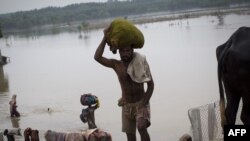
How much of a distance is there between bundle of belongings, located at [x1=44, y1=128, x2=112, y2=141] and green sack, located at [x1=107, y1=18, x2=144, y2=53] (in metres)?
1.00

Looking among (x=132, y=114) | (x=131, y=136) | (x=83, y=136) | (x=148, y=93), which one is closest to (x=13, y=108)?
(x=131, y=136)

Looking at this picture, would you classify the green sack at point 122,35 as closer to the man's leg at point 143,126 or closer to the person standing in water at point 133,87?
the person standing in water at point 133,87

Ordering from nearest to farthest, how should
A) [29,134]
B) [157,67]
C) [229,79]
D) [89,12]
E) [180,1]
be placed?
[229,79], [29,134], [157,67], [180,1], [89,12]

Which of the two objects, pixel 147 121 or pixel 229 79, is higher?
pixel 229 79

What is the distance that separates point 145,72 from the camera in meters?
4.87

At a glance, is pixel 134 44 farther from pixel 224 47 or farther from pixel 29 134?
pixel 29 134

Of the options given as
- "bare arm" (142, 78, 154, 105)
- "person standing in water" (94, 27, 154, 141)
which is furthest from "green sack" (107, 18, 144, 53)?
"bare arm" (142, 78, 154, 105)

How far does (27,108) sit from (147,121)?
11.1 metres

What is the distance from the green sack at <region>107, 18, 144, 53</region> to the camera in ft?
15.7

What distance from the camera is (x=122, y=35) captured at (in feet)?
15.6

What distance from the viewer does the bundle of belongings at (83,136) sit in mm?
4184

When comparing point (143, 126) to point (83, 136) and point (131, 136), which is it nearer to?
point (131, 136)

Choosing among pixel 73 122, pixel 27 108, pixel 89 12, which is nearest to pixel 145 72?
pixel 73 122

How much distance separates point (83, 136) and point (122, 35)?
119 cm
